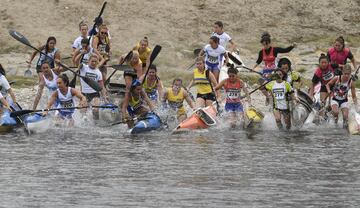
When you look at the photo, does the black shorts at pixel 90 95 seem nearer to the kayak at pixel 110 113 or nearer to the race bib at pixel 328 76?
the kayak at pixel 110 113

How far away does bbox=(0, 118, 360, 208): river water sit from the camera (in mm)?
17969

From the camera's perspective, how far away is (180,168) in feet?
67.5

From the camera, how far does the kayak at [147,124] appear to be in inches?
973

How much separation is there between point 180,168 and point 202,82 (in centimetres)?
601

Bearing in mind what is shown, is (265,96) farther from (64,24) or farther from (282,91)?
(64,24)

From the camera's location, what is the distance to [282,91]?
82.5ft

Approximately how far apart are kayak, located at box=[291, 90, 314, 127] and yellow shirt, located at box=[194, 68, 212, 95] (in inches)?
70.2

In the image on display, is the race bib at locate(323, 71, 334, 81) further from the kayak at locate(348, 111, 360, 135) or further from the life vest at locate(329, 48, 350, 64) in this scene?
the kayak at locate(348, 111, 360, 135)

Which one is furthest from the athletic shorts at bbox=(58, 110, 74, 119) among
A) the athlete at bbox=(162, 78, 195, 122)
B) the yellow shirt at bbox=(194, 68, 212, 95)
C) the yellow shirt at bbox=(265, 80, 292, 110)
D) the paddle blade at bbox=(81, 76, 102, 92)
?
the yellow shirt at bbox=(265, 80, 292, 110)

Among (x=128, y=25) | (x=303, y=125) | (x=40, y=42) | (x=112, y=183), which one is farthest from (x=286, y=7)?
(x=112, y=183)

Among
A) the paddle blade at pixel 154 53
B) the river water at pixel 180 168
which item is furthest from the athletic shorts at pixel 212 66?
the river water at pixel 180 168

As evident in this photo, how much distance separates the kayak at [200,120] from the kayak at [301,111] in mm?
1576

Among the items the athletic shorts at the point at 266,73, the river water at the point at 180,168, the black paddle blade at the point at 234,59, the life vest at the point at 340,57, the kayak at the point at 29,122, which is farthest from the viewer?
the black paddle blade at the point at 234,59

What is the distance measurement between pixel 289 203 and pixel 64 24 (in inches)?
714
